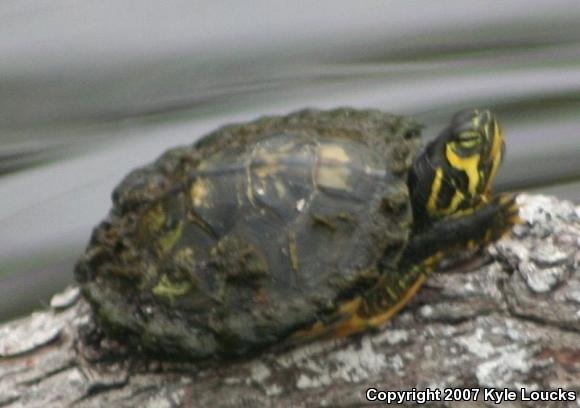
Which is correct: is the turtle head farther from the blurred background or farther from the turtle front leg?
the blurred background

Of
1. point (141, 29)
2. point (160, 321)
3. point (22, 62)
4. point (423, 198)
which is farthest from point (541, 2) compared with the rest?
point (160, 321)

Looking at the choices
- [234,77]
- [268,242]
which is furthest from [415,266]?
[234,77]

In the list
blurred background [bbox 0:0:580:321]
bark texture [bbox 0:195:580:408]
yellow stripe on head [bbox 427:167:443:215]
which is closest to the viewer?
bark texture [bbox 0:195:580:408]

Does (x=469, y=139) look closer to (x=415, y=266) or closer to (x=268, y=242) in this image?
(x=415, y=266)

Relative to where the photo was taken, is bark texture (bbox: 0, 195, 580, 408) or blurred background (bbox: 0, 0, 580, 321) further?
blurred background (bbox: 0, 0, 580, 321)

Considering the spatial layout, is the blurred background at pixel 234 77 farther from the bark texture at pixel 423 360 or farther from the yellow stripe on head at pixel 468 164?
the bark texture at pixel 423 360

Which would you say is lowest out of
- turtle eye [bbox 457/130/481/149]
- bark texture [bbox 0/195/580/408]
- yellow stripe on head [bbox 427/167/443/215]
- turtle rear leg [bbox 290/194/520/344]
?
bark texture [bbox 0/195/580/408]

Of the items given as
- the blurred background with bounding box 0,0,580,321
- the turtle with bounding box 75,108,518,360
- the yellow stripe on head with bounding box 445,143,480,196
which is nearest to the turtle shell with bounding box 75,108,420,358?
the turtle with bounding box 75,108,518,360

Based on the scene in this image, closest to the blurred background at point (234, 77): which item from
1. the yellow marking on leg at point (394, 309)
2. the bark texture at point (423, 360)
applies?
the bark texture at point (423, 360)
